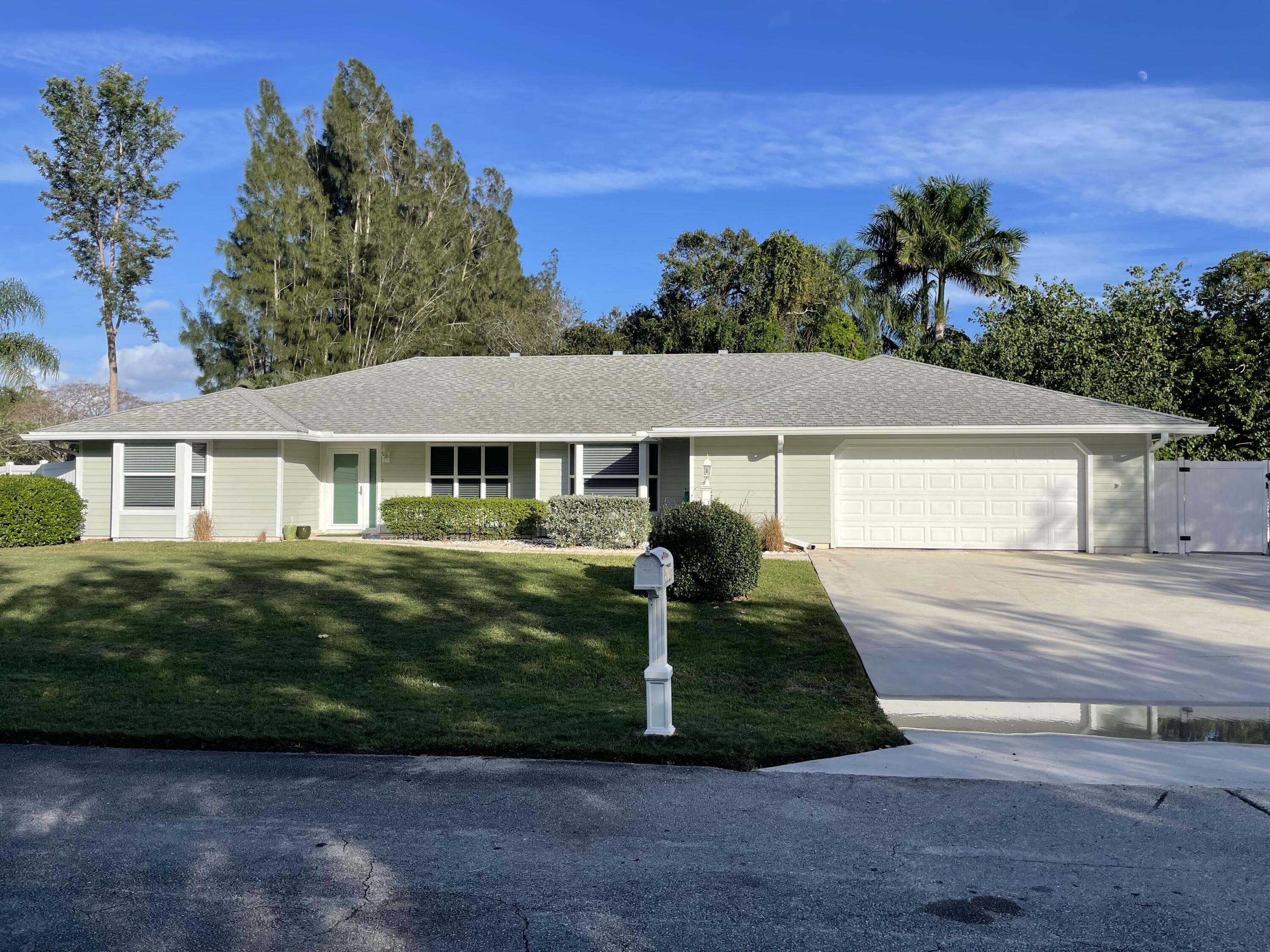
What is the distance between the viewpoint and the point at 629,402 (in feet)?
73.5

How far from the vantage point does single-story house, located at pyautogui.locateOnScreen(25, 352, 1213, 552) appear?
18297 mm

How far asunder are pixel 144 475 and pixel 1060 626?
17.7 meters

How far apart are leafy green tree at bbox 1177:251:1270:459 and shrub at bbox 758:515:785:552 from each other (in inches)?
544

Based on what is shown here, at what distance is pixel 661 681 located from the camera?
666 centimetres

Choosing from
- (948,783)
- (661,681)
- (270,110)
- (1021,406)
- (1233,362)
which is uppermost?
(270,110)

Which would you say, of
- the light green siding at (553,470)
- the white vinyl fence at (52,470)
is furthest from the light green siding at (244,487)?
the light green siding at (553,470)

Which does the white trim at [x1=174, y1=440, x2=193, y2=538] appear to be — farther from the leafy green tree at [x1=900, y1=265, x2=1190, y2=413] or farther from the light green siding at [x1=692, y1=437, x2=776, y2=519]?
the leafy green tree at [x1=900, y1=265, x2=1190, y2=413]

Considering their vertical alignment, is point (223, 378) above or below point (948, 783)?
above

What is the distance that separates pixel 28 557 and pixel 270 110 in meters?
27.1

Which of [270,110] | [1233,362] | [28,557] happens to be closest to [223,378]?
[270,110]

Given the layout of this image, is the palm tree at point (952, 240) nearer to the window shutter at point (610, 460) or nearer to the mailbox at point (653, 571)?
the window shutter at point (610, 460)

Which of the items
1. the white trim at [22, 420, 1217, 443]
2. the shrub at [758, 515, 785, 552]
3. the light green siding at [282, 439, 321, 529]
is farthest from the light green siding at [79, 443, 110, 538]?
the shrub at [758, 515, 785, 552]

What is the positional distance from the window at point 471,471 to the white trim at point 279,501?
10.5 ft

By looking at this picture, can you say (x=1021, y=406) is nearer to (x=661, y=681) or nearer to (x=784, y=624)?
(x=784, y=624)
